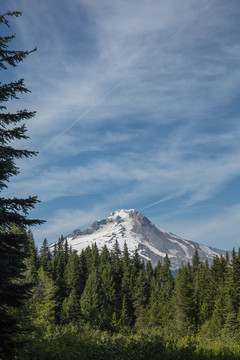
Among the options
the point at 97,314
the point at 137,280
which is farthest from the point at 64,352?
the point at 137,280

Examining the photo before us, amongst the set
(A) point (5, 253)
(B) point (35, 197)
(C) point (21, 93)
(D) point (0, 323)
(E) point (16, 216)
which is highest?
(C) point (21, 93)

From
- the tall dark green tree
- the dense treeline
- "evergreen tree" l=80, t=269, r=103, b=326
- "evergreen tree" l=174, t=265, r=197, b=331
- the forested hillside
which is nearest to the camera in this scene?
the tall dark green tree

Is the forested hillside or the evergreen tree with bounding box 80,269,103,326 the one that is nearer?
the forested hillside

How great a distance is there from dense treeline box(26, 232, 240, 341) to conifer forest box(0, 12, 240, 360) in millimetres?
230

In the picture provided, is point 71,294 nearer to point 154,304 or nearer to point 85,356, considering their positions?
point 154,304

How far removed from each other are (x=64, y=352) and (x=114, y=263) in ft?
309

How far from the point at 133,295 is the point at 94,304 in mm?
22876

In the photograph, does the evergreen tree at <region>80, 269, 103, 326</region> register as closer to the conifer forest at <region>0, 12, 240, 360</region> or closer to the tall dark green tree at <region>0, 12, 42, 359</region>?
the conifer forest at <region>0, 12, 240, 360</region>

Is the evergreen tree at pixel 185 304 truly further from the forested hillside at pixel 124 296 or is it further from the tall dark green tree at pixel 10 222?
the tall dark green tree at pixel 10 222

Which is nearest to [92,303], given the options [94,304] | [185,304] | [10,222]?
[94,304]

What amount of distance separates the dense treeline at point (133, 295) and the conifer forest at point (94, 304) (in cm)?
23

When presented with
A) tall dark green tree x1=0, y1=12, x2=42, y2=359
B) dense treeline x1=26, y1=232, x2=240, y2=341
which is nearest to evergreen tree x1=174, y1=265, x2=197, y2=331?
dense treeline x1=26, y1=232, x2=240, y2=341

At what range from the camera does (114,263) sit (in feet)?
333

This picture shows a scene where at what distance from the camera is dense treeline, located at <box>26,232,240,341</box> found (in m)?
57.8
